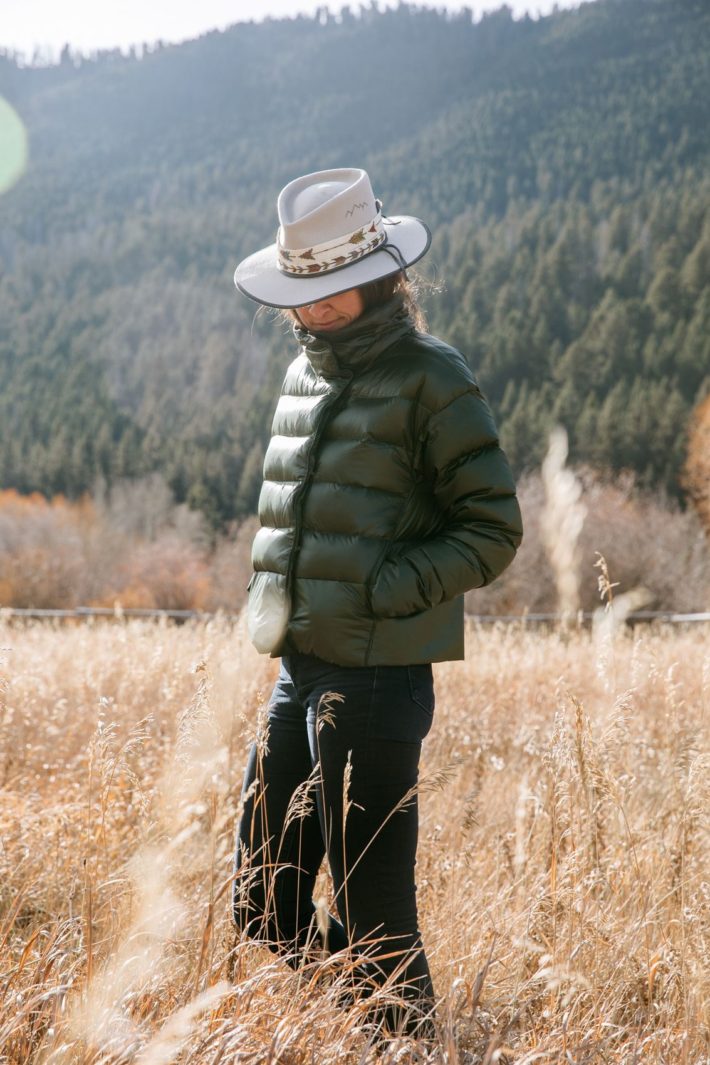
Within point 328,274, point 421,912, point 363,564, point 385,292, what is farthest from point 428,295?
point 421,912

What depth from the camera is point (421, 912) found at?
102 inches

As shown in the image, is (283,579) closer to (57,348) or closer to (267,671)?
(267,671)

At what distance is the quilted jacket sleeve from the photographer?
1910mm

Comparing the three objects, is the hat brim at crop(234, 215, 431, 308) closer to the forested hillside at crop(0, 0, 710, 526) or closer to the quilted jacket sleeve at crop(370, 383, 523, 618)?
the forested hillside at crop(0, 0, 710, 526)

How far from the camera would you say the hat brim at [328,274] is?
202cm

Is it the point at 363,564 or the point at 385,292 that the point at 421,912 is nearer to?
the point at 363,564

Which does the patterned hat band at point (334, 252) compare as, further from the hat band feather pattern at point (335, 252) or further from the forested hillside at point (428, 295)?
the forested hillside at point (428, 295)

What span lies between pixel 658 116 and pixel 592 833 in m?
173

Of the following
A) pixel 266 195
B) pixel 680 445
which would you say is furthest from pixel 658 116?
pixel 680 445

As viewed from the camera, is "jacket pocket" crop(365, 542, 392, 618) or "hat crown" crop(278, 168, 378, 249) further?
"hat crown" crop(278, 168, 378, 249)

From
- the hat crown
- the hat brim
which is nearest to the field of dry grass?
the hat brim

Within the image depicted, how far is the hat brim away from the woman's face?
38mm

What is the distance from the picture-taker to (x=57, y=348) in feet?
308

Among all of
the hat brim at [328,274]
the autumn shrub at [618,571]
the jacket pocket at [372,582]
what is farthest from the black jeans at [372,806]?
the autumn shrub at [618,571]
